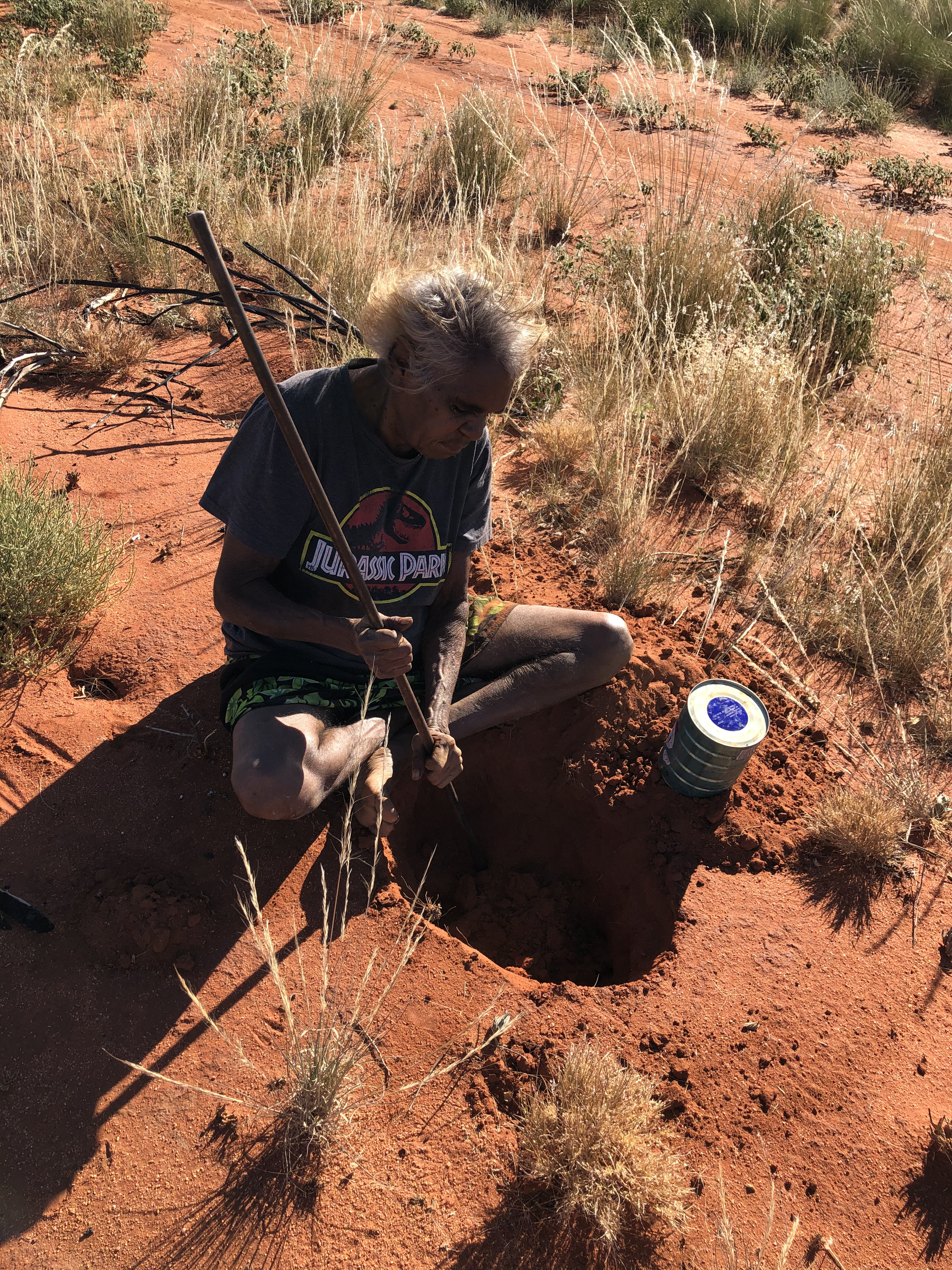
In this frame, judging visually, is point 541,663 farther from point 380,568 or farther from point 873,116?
point 873,116

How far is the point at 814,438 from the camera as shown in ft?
13.0

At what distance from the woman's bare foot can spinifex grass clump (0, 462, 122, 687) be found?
1.10m

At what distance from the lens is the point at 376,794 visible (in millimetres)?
2199

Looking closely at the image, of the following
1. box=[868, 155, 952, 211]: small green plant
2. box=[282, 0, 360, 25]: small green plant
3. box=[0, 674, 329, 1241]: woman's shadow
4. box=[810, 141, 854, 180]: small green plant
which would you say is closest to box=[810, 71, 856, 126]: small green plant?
box=[810, 141, 854, 180]: small green plant

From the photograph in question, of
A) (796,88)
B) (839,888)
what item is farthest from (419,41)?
(839,888)

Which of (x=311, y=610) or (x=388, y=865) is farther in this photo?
(x=388, y=865)

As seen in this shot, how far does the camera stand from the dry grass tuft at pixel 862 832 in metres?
2.51

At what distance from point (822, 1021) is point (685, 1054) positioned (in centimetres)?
38

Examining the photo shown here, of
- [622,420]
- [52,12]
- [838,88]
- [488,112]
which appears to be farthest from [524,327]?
[838,88]

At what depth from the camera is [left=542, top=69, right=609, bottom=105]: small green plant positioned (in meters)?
8.06

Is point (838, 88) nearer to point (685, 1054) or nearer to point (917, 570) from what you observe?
point (917, 570)

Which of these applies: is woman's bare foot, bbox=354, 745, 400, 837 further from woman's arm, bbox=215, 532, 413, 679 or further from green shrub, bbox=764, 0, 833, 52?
green shrub, bbox=764, 0, 833, 52

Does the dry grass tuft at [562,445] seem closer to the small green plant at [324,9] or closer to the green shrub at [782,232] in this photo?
the green shrub at [782,232]

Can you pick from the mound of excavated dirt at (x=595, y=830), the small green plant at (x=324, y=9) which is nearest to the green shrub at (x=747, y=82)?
the small green plant at (x=324, y=9)
